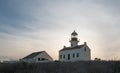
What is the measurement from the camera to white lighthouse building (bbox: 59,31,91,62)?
153 feet

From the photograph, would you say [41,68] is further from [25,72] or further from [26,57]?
[26,57]

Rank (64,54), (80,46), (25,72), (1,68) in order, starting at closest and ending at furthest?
(25,72)
(1,68)
(80,46)
(64,54)

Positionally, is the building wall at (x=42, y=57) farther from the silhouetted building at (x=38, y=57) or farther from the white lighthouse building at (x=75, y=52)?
the white lighthouse building at (x=75, y=52)

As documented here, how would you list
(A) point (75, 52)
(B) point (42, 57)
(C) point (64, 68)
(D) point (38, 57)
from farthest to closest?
(B) point (42, 57)
(D) point (38, 57)
(A) point (75, 52)
(C) point (64, 68)

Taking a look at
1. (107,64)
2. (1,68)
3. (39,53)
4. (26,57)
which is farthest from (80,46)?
(1,68)

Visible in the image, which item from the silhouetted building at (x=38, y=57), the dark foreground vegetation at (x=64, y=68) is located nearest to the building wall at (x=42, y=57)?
the silhouetted building at (x=38, y=57)

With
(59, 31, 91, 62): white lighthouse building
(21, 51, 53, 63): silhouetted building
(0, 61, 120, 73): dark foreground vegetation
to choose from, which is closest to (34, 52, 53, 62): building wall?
(21, 51, 53, 63): silhouetted building

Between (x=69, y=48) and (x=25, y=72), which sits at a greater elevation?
(x=69, y=48)

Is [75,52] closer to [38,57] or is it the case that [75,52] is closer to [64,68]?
[38,57]

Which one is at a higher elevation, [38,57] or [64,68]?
[38,57]

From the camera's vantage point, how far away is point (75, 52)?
156 feet

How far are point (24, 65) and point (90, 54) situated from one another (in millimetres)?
20474

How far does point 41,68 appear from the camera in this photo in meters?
28.0

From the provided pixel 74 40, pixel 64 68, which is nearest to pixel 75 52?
pixel 74 40
